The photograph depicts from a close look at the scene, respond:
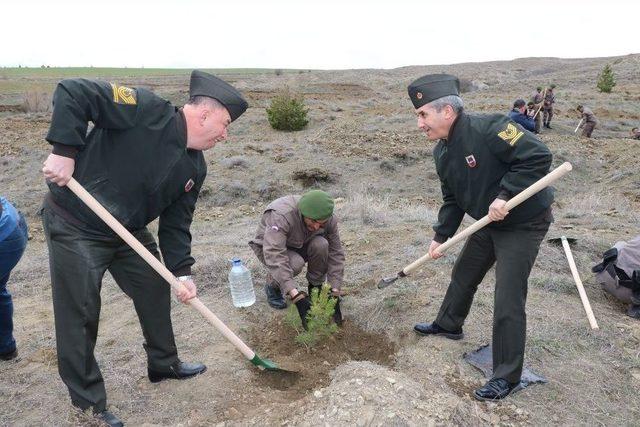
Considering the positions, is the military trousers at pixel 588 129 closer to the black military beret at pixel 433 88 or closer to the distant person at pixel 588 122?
the distant person at pixel 588 122

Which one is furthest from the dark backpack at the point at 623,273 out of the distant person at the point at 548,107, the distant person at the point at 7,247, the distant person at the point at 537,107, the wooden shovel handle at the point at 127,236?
the distant person at the point at 548,107

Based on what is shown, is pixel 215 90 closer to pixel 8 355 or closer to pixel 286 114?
pixel 8 355

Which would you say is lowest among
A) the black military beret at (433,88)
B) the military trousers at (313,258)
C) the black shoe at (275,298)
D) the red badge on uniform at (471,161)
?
the black shoe at (275,298)

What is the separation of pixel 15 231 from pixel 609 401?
4.01 meters

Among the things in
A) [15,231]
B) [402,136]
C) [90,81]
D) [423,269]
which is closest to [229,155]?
[402,136]

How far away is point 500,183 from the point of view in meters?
3.00

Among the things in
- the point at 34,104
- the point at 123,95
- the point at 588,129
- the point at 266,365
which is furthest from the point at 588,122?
the point at 34,104

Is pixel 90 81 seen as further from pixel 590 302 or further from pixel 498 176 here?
pixel 590 302

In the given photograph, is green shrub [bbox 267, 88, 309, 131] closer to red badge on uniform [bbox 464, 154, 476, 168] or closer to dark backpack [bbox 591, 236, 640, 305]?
dark backpack [bbox 591, 236, 640, 305]

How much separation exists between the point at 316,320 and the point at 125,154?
1729 millimetres

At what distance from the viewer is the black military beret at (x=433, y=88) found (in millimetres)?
2996

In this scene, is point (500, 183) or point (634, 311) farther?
point (634, 311)

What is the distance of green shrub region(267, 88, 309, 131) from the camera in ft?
47.6

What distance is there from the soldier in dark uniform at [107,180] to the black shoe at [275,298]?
5.25ft
